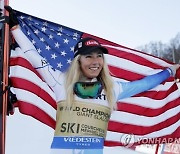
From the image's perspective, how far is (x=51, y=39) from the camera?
3.19m

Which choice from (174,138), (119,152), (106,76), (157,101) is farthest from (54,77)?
(119,152)

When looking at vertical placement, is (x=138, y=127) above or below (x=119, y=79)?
below

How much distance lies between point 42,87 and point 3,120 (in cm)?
44

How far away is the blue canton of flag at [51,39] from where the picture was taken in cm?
309

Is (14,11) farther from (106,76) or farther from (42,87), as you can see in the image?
(106,76)

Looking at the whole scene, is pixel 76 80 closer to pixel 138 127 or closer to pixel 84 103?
pixel 84 103

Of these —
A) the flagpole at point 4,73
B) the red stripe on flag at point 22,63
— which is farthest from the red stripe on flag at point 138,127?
the flagpole at point 4,73

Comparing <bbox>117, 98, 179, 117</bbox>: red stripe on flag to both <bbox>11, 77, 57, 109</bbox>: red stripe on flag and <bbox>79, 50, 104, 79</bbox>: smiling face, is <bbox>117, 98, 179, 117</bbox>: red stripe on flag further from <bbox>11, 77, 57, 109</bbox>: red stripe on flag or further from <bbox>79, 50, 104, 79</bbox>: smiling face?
<bbox>79, 50, 104, 79</bbox>: smiling face

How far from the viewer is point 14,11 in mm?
2986

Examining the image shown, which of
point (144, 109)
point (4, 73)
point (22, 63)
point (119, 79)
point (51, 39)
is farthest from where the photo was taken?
point (144, 109)

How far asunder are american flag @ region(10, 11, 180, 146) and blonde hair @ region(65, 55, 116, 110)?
0.38m

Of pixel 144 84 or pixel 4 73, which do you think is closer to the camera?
pixel 4 73

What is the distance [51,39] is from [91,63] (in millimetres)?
654


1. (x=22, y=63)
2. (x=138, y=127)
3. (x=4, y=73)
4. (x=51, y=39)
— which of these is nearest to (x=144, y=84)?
(x=138, y=127)
